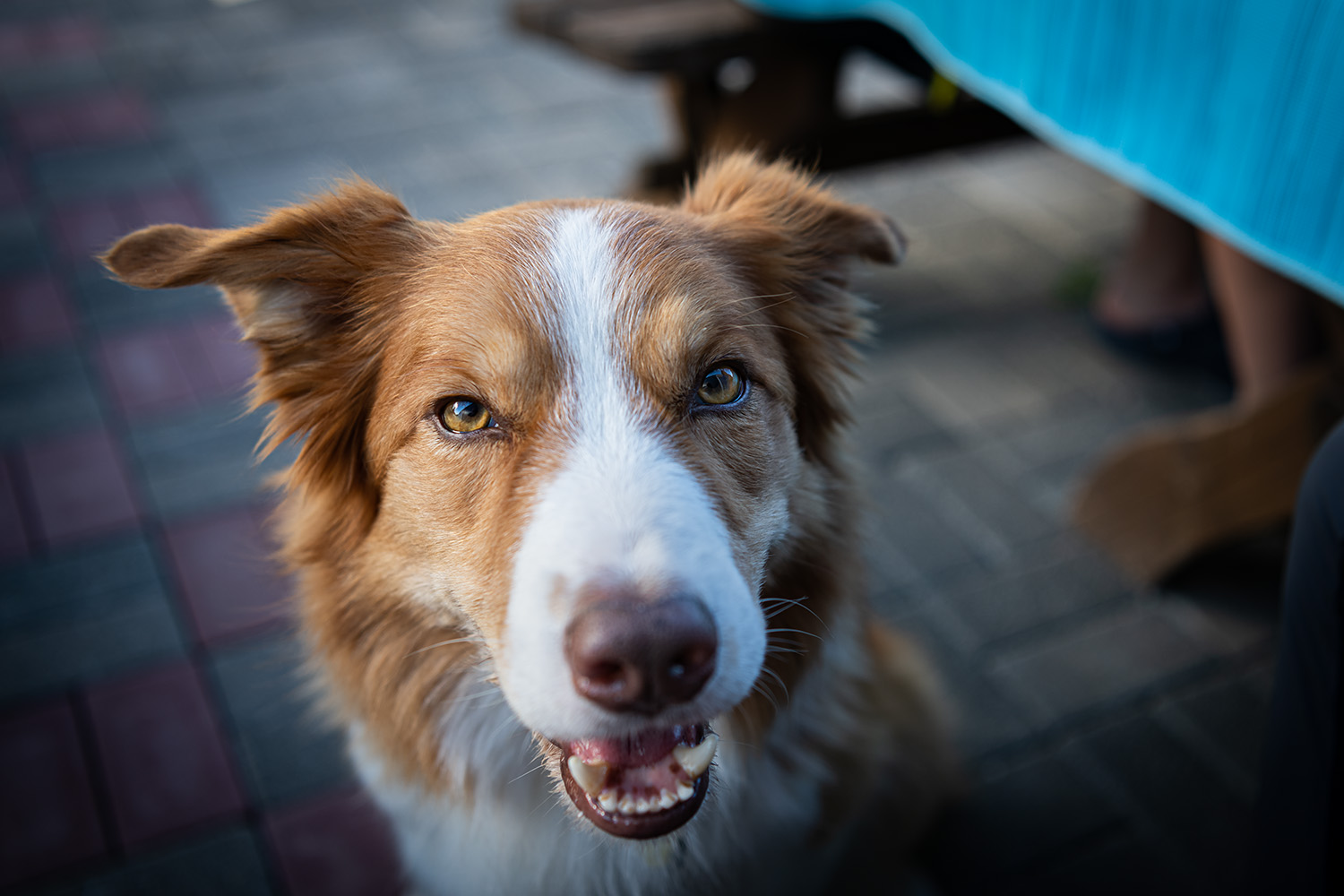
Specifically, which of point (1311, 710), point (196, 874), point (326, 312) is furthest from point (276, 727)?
point (1311, 710)

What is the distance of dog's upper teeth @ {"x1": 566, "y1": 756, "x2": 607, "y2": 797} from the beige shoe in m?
2.23

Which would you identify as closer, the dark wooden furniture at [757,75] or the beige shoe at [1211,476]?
the beige shoe at [1211,476]

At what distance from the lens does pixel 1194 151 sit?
6.98 ft

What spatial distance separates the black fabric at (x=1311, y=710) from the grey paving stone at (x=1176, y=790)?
675 mm

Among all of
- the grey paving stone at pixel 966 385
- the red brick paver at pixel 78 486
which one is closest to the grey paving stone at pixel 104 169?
the red brick paver at pixel 78 486

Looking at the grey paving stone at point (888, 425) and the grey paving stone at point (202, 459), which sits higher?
the grey paving stone at point (888, 425)

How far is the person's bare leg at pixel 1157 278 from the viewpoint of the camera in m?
3.79

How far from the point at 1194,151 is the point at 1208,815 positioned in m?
1.74

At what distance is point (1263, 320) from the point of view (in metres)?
2.88

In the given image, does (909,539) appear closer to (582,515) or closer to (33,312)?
(582,515)

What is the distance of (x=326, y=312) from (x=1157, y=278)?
3.57 m

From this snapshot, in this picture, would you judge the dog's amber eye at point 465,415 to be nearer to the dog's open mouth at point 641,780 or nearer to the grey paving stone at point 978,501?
the dog's open mouth at point 641,780

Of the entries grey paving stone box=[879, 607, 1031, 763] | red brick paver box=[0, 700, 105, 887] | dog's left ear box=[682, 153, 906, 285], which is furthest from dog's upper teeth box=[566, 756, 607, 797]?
red brick paver box=[0, 700, 105, 887]

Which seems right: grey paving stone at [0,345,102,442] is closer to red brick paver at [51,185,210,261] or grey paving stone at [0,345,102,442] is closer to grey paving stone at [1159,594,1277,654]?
red brick paver at [51,185,210,261]
